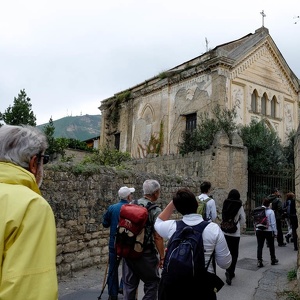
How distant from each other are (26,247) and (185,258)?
222 cm

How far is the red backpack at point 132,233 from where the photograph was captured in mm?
4723

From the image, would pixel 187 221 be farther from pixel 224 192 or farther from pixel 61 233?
pixel 224 192

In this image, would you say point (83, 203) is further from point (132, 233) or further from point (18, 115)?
point (18, 115)

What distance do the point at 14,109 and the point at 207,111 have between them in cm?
1309

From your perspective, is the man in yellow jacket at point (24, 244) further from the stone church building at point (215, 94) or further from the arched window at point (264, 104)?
the arched window at point (264, 104)

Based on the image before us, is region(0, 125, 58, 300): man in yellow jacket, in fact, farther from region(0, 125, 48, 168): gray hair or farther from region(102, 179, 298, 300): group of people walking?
region(102, 179, 298, 300): group of people walking

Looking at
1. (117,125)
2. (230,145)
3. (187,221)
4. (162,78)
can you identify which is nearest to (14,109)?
(117,125)

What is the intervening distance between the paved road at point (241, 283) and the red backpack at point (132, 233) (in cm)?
195

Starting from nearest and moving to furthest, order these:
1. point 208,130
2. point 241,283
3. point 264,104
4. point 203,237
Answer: point 203,237, point 241,283, point 208,130, point 264,104

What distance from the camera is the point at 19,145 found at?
197 centimetres

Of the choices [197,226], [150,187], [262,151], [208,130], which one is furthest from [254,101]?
[197,226]

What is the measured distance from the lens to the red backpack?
4723 mm

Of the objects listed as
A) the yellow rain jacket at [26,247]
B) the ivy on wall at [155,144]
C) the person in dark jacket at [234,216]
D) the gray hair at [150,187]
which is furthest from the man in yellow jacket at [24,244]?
the ivy on wall at [155,144]

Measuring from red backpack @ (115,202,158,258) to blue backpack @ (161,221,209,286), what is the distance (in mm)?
1128
